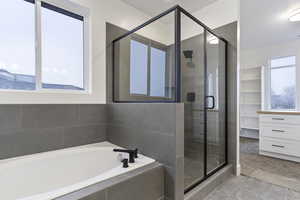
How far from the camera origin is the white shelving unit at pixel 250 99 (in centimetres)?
438

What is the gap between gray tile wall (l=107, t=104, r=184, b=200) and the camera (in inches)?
55.4

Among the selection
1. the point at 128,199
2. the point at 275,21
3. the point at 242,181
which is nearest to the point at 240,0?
the point at 275,21

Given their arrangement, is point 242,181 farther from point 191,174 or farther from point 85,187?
point 85,187

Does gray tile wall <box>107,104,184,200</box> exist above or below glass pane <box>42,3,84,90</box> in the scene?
below

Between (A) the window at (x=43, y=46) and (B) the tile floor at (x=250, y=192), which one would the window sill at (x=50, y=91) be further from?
(B) the tile floor at (x=250, y=192)

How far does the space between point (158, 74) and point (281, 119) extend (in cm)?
248

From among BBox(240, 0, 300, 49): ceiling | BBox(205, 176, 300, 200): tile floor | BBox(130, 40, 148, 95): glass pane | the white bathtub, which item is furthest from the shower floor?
BBox(240, 0, 300, 49): ceiling

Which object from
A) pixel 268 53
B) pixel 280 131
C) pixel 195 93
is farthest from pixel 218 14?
pixel 268 53

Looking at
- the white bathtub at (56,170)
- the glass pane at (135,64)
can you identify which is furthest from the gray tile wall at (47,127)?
the glass pane at (135,64)

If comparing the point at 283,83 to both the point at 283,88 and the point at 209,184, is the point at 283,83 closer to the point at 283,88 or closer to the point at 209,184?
the point at 283,88

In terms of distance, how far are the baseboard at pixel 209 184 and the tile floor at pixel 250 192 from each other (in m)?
0.05

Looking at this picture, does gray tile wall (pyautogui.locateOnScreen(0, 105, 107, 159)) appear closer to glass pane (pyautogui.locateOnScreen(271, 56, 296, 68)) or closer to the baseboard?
the baseboard

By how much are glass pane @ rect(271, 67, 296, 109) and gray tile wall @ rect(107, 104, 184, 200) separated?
13.1 ft

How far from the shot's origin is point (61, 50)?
203 cm
